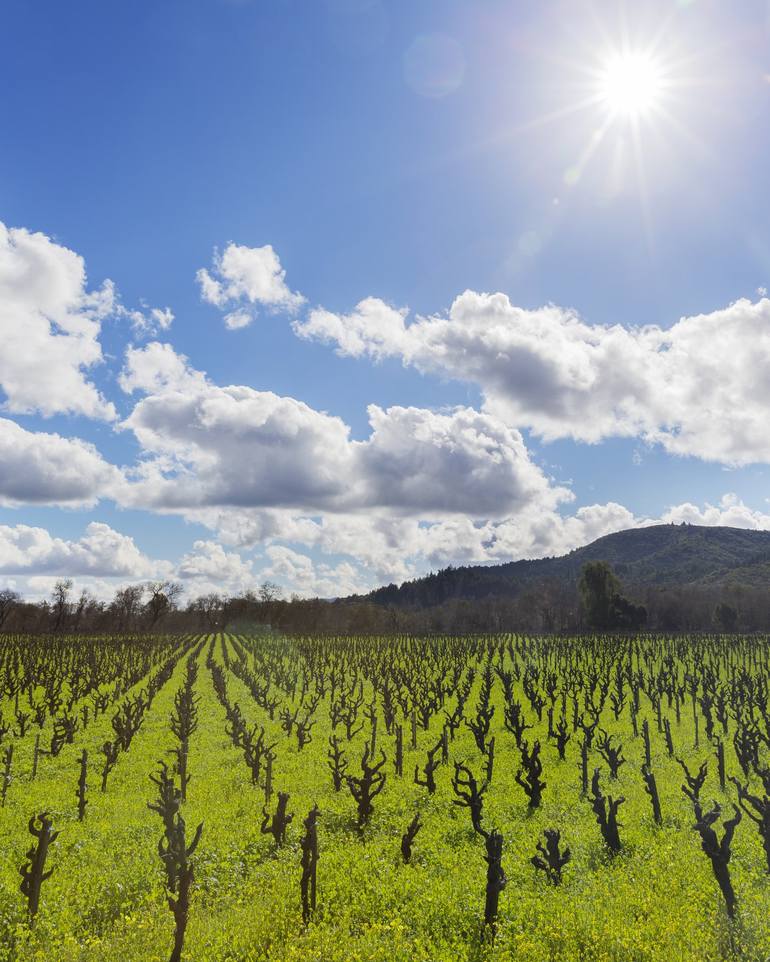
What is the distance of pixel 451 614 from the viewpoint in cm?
16125

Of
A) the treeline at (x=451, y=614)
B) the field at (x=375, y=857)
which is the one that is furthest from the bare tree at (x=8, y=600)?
the field at (x=375, y=857)

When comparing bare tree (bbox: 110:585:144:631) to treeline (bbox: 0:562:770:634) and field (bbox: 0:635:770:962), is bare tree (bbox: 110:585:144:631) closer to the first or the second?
treeline (bbox: 0:562:770:634)

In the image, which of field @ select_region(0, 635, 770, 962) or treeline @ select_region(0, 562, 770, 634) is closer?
field @ select_region(0, 635, 770, 962)

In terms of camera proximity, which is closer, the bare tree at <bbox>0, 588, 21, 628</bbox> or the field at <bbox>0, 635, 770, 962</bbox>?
the field at <bbox>0, 635, 770, 962</bbox>

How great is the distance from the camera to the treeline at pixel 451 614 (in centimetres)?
11756

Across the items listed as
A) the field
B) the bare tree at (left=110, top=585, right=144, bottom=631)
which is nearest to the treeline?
the bare tree at (left=110, top=585, right=144, bottom=631)

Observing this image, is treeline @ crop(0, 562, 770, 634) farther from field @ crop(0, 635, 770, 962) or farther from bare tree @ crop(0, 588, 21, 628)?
field @ crop(0, 635, 770, 962)

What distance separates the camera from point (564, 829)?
20.1 meters

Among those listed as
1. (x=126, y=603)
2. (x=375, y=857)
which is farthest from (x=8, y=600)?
(x=375, y=857)

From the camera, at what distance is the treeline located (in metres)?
118

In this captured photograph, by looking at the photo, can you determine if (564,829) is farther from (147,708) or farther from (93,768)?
(147,708)

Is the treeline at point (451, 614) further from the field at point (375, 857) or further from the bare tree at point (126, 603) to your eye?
the field at point (375, 857)

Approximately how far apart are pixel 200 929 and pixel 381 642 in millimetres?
88394

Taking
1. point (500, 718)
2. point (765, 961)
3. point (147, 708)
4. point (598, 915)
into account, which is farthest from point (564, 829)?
point (147, 708)
